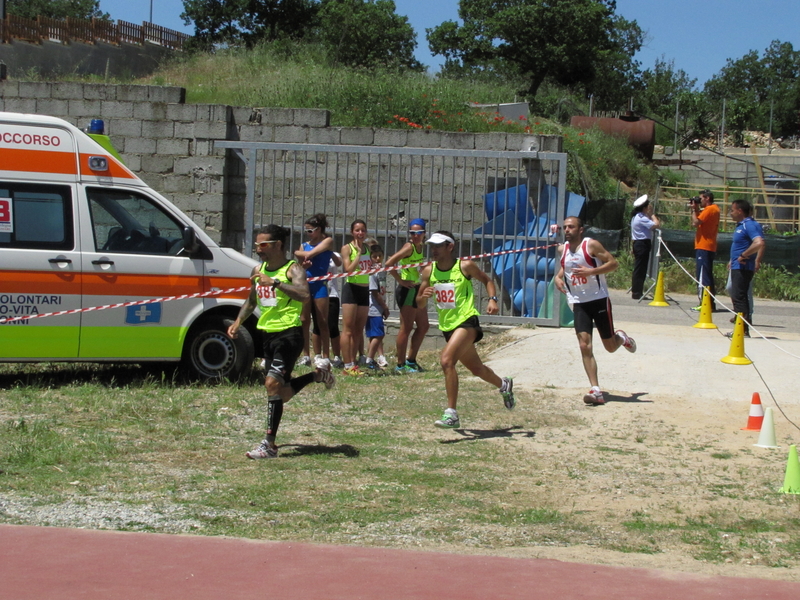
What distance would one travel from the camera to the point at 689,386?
31.6 feet

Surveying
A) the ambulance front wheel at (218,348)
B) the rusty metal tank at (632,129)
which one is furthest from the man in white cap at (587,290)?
the rusty metal tank at (632,129)

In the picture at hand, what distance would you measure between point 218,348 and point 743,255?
6.23m

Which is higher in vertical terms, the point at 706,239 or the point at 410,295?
the point at 706,239

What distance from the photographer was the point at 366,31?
47.1m

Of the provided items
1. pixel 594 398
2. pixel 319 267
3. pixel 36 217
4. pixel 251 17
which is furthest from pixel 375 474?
pixel 251 17

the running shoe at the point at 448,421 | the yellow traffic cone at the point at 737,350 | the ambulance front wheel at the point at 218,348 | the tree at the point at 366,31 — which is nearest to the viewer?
the running shoe at the point at 448,421

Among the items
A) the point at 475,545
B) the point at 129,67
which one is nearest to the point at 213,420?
the point at 475,545

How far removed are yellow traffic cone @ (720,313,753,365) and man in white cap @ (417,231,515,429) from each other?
338cm

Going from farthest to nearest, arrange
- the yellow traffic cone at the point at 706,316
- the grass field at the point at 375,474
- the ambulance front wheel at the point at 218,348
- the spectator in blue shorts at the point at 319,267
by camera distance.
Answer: the yellow traffic cone at the point at 706,316 → the spectator in blue shorts at the point at 319,267 → the ambulance front wheel at the point at 218,348 → the grass field at the point at 375,474

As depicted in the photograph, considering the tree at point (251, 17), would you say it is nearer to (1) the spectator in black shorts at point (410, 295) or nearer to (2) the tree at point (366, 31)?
(2) the tree at point (366, 31)

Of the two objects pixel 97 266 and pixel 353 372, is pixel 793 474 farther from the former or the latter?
pixel 97 266

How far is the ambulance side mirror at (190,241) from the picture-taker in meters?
9.05

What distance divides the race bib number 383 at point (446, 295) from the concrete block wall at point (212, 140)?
5.43 meters

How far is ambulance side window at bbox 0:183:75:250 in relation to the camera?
28.6ft
